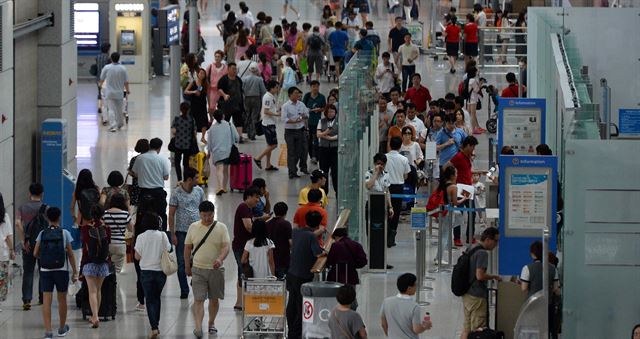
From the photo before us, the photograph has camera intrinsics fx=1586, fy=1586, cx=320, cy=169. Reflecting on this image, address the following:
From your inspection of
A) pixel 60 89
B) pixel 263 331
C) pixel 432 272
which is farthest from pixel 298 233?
pixel 60 89

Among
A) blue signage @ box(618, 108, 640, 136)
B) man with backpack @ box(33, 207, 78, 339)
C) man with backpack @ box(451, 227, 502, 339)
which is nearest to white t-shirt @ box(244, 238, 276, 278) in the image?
man with backpack @ box(33, 207, 78, 339)

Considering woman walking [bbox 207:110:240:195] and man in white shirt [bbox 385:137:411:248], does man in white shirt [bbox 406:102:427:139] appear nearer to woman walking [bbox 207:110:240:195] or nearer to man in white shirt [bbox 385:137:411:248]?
woman walking [bbox 207:110:240:195]

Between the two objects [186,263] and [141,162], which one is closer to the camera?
[186,263]

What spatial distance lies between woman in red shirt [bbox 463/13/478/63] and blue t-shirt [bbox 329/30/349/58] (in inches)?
122

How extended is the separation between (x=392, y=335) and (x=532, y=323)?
148 centimetres

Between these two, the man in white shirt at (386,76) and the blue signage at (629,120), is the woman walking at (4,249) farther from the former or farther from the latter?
the man in white shirt at (386,76)

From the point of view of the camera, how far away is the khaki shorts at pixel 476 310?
14656 millimetres

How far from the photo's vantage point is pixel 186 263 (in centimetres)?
1578

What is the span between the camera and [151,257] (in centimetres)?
1574

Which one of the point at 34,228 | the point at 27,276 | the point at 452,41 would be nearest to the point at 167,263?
the point at 34,228

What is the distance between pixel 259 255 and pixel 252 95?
12259 millimetres

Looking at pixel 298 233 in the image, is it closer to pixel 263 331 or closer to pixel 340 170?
pixel 263 331

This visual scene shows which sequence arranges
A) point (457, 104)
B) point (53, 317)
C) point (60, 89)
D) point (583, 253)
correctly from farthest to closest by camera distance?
point (457, 104) → point (60, 89) → point (53, 317) → point (583, 253)

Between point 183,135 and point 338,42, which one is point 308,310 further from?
point 338,42
